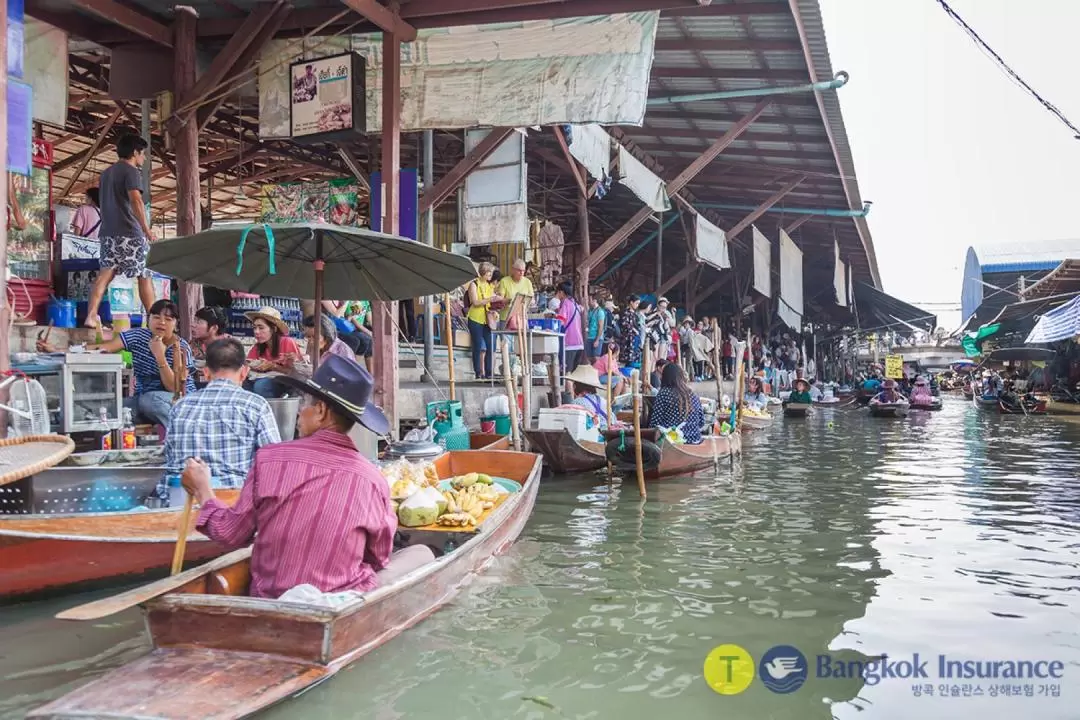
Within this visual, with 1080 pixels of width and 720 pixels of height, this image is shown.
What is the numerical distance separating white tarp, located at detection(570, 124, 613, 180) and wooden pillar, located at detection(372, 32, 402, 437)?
3.08m

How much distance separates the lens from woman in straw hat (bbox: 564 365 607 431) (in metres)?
11.0

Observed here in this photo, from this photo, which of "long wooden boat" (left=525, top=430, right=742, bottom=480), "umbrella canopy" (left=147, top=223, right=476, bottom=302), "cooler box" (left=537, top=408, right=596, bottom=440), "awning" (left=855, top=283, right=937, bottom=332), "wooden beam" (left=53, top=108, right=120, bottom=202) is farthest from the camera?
"awning" (left=855, top=283, right=937, bottom=332)

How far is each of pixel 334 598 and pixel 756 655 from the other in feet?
6.88

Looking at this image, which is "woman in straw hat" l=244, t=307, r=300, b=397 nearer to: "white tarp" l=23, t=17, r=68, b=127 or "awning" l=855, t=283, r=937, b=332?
"white tarp" l=23, t=17, r=68, b=127

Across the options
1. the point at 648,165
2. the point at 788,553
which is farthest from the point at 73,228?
the point at 648,165

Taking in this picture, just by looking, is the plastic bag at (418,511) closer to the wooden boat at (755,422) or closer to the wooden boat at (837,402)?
the wooden boat at (755,422)

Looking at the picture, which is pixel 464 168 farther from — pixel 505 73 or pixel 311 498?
pixel 311 498

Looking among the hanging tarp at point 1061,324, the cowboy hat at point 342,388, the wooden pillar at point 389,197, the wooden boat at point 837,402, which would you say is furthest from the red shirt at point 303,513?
the wooden boat at point 837,402

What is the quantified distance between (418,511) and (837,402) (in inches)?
954

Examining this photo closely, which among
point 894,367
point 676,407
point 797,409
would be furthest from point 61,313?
point 894,367

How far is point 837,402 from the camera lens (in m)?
27.0

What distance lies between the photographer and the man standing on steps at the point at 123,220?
6.85 m

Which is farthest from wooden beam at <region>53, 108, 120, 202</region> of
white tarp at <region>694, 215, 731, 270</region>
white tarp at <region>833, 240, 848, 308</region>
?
white tarp at <region>833, 240, 848, 308</region>

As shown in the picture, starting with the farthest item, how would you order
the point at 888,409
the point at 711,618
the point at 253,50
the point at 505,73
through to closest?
the point at 888,409 → the point at 505,73 → the point at 253,50 → the point at 711,618
